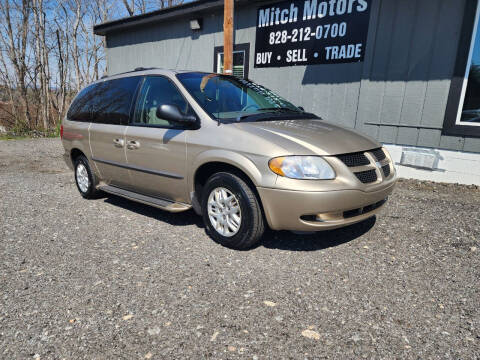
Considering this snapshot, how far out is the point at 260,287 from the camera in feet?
8.80

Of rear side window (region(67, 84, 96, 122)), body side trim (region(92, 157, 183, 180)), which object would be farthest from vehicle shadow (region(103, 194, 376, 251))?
rear side window (region(67, 84, 96, 122))

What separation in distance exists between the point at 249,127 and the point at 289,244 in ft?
4.19

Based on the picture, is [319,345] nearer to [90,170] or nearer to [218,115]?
[218,115]

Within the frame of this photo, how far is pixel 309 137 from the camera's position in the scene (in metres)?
3.09

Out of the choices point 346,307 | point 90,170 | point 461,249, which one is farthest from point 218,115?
point 461,249

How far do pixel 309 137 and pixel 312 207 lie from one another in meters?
0.67

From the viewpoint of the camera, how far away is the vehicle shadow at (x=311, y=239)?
3441 mm

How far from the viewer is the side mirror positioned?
3.28 m

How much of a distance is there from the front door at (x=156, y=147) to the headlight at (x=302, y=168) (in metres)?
1.12

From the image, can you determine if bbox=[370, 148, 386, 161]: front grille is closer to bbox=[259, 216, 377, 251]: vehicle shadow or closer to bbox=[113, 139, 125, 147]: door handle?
bbox=[259, 216, 377, 251]: vehicle shadow

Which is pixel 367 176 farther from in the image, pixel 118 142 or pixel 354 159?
pixel 118 142

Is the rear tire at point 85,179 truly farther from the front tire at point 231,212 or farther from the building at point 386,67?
the building at point 386,67

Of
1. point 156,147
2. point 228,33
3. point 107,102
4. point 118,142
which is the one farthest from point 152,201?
point 228,33

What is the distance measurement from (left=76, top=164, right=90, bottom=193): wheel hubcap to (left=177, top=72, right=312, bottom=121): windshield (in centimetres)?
229
